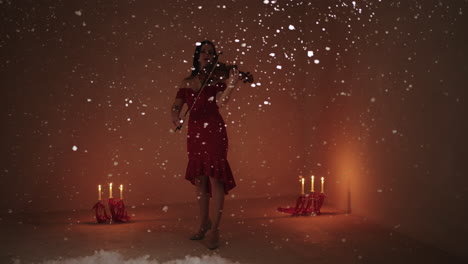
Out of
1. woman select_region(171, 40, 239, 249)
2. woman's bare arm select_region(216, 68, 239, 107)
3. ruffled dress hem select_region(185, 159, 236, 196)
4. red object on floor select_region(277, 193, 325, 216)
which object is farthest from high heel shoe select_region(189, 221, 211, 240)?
red object on floor select_region(277, 193, 325, 216)

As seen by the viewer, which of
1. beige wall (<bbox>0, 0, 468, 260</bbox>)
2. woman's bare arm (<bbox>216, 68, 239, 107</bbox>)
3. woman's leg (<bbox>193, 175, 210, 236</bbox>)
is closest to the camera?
woman's bare arm (<bbox>216, 68, 239, 107</bbox>)

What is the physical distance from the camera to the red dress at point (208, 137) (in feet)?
10.8

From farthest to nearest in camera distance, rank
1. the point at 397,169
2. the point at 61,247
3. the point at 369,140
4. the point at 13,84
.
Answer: the point at 13,84, the point at 369,140, the point at 397,169, the point at 61,247

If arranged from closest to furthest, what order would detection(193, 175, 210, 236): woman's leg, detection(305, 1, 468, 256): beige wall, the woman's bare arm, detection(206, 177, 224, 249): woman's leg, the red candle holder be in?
detection(305, 1, 468, 256): beige wall → the woman's bare arm → detection(206, 177, 224, 249): woman's leg → detection(193, 175, 210, 236): woman's leg → the red candle holder

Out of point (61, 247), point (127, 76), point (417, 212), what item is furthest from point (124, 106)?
point (417, 212)

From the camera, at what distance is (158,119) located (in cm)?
491

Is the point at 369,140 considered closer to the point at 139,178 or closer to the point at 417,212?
the point at 417,212

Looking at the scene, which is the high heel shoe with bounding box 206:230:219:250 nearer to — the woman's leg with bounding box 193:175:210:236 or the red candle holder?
the woman's leg with bounding box 193:175:210:236

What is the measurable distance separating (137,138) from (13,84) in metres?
1.12

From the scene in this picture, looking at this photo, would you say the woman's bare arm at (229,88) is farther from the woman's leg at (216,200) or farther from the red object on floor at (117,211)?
the red object on floor at (117,211)

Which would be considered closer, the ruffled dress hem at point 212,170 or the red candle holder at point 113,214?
the ruffled dress hem at point 212,170

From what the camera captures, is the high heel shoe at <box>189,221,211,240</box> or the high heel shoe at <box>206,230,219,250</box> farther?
the high heel shoe at <box>189,221,211,240</box>

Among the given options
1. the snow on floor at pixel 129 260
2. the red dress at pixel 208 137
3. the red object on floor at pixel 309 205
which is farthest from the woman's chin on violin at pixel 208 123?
the red object on floor at pixel 309 205

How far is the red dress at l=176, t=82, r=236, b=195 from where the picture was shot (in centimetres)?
329
